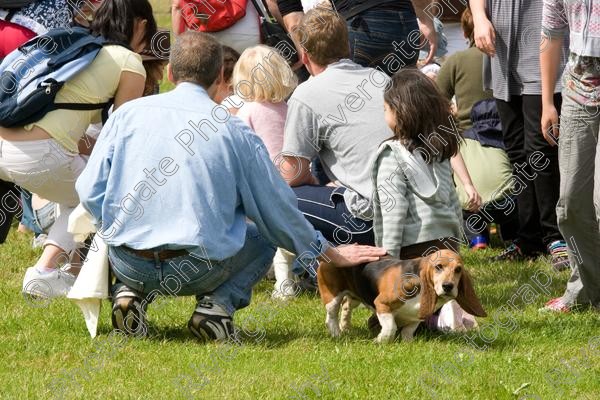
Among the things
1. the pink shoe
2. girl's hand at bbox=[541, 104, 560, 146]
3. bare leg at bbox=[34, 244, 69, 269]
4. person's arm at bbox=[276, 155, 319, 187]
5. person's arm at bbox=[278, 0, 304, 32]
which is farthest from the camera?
person's arm at bbox=[278, 0, 304, 32]

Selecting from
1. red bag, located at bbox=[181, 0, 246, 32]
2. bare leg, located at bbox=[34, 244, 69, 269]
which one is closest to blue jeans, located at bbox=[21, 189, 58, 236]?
bare leg, located at bbox=[34, 244, 69, 269]

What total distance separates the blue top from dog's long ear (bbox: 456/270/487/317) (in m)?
0.63

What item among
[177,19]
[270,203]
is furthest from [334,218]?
[177,19]

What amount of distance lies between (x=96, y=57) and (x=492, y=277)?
276cm

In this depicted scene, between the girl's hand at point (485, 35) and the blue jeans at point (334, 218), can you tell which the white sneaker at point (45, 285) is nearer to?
the blue jeans at point (334, 218)

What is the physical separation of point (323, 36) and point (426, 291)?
6.04ft

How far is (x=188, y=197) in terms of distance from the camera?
4957 mm

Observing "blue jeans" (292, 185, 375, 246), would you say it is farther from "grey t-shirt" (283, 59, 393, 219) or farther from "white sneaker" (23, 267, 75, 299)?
"white sneaker" (23, 267, 75, 299)

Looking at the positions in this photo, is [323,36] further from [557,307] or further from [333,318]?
[557,307]

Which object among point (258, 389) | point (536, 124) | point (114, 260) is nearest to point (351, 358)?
point (258, 389)

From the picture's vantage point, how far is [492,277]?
7113 mm

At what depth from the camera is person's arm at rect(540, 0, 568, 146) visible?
17.9ft

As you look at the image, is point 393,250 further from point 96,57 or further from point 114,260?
point 96,57

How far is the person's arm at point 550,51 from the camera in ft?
17.9
